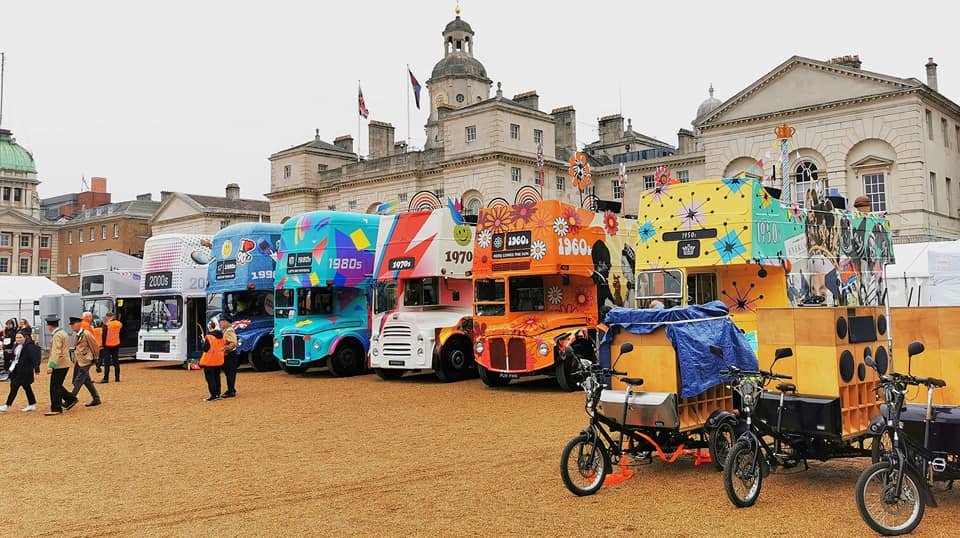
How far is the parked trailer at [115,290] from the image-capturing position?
28742mm

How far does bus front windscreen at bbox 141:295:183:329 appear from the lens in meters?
25.7

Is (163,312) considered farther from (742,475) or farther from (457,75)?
(457,75)

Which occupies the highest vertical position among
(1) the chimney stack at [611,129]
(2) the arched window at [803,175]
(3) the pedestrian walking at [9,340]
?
(1) the chimney stack at [611,129]

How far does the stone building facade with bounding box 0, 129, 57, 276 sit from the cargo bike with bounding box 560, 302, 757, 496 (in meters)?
90.5

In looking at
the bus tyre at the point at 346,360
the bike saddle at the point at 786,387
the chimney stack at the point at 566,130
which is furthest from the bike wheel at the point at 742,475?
the chimney stack at the point at 566,130

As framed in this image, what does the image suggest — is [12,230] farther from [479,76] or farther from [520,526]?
[520,526]

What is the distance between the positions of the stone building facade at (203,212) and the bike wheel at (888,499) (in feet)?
222

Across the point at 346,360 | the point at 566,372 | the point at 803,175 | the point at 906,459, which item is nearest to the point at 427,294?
the point at 346,360

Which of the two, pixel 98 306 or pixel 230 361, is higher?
pixel 98 306

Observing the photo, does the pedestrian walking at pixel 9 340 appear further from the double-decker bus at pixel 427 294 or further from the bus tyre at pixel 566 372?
the bus tyre at pixel 566 372

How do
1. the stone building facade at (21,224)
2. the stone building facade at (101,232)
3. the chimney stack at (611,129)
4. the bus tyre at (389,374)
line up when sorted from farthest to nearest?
the stone building facade at (21,224), the stone building facade at (101,232), the chimney stack at (611,129), the bus tyre at (389,374)

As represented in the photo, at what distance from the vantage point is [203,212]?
235ft

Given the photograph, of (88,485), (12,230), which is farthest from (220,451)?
(12,230)

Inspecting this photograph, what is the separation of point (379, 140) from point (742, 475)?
56.2 meters
